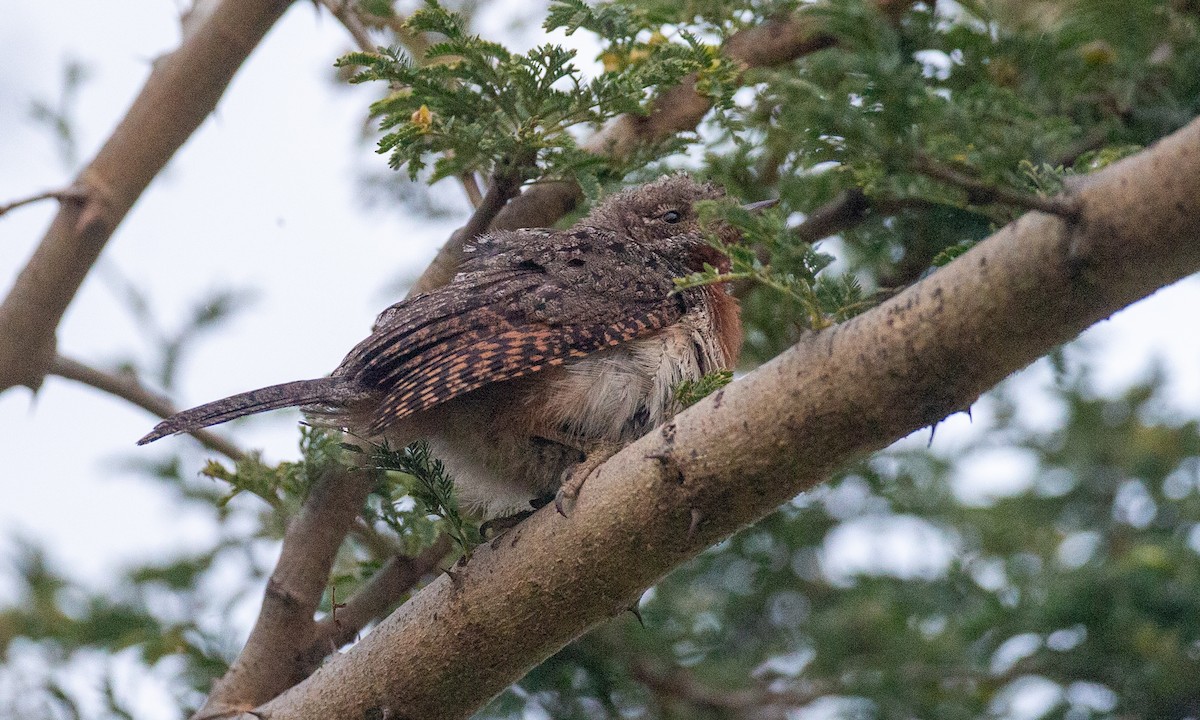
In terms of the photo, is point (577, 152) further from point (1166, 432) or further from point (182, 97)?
point (1166, 432)

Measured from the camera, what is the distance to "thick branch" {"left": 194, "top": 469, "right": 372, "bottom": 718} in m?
3.90

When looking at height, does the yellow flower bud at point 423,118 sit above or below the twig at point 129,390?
above

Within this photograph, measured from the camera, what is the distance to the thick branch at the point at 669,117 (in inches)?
174

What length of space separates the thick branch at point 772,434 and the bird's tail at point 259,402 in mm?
689

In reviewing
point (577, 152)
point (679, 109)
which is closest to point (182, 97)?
point (577, 152)

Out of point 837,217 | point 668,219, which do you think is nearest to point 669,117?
point 668,219

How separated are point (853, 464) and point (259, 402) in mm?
1738

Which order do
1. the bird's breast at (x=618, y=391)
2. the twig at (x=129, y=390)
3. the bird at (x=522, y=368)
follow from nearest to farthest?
the bird at (x=522, y=368) → the bird's breast at (x=618, y=391) → the twig at (x=129, y=390)

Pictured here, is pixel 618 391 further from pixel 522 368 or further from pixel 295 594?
pixel 295 594

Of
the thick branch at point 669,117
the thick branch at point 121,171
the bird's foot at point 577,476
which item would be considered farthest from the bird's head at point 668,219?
the thick branch at point 121,171

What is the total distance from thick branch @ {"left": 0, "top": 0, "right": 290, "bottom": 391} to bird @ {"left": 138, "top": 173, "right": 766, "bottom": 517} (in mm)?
1215

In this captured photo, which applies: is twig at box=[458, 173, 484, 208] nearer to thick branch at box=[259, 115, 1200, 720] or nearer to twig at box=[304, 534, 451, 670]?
twig at box=[304, 534, 451, 670]

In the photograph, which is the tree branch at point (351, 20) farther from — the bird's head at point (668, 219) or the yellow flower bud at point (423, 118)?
the bird's head at point (668, 219)

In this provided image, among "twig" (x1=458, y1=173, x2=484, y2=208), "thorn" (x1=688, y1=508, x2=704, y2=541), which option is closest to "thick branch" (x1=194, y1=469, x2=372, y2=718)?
"twig" (x1=458, y1=173, x2=484, y2=208)
